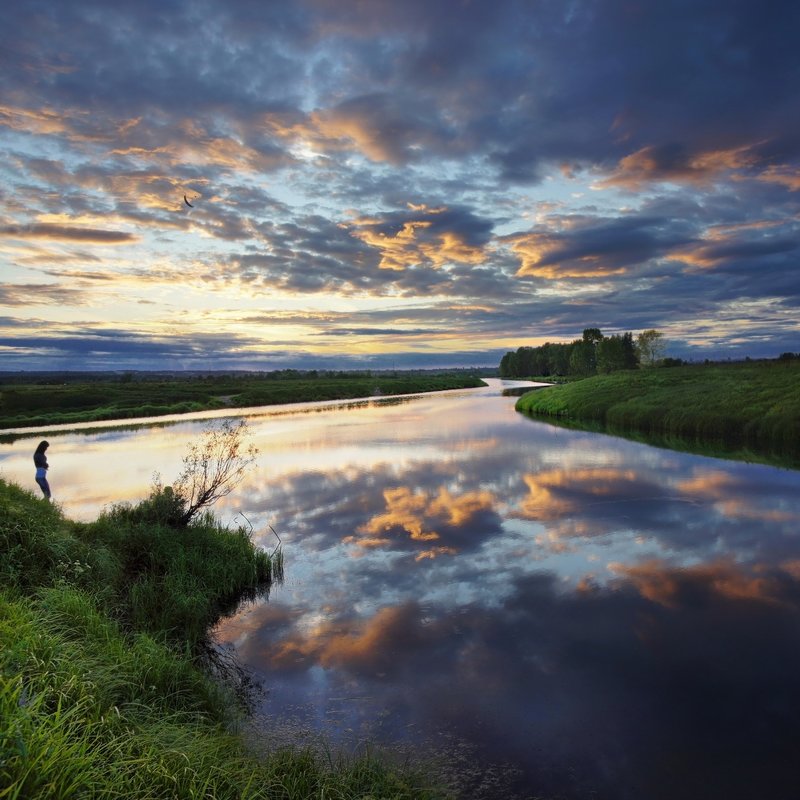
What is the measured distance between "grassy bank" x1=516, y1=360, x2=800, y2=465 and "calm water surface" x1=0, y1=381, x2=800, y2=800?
436 inches

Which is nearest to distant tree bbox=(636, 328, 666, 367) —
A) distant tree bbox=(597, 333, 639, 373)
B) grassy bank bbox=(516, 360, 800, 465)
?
distant tree bbox=(597, 333, 639, 373)

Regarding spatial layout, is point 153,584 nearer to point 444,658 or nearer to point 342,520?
point 444,658

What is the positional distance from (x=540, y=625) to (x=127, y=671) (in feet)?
28.8

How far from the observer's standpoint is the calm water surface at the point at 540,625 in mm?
8500

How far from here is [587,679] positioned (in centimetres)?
1054

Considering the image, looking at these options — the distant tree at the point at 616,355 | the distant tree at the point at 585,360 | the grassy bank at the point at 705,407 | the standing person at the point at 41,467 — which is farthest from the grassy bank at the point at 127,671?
the distant tree at the point at 585,360

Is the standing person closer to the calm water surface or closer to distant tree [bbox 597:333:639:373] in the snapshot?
the calm water surface

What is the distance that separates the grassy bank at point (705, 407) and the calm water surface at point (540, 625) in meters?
11.1

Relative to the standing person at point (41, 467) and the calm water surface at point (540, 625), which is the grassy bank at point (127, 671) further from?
the standing person at point (41, 467)

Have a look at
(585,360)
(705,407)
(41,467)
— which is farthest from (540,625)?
(585,360)

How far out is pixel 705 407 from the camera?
46.5 metres

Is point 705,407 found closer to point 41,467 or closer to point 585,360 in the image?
point 41,467

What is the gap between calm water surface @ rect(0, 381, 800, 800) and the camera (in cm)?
850

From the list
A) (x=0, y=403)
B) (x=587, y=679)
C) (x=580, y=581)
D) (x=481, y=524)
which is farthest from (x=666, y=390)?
(x=0, y=403)
